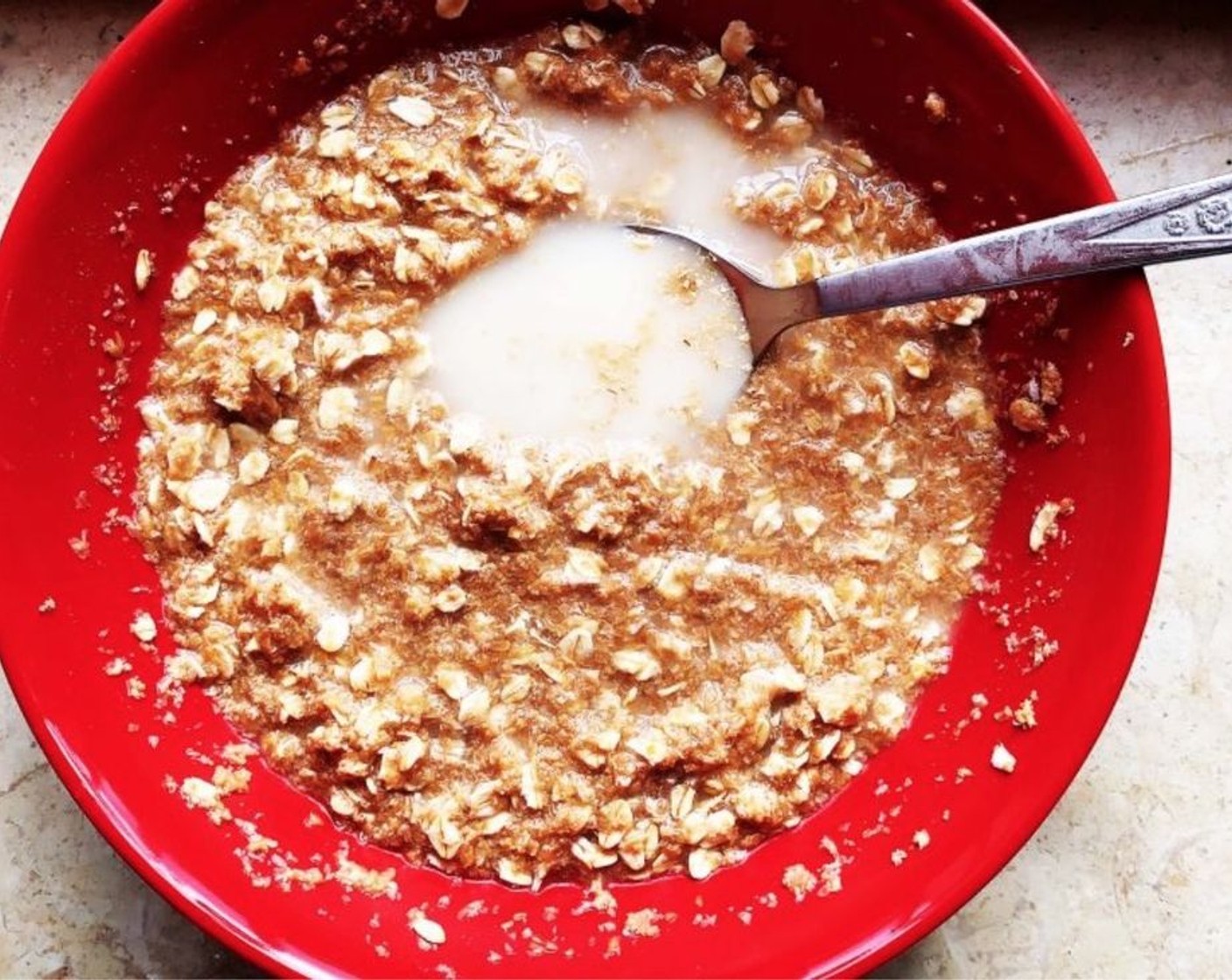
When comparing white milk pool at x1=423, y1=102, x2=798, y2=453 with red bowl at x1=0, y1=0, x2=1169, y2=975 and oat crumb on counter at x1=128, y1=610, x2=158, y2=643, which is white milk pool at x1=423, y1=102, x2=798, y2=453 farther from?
oat crumb on counter at x1=128, y1=610, x2=158, y2=643

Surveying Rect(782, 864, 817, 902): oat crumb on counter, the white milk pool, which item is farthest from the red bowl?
the white milk pool

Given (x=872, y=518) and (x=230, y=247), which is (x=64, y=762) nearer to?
(x=230, y=247)

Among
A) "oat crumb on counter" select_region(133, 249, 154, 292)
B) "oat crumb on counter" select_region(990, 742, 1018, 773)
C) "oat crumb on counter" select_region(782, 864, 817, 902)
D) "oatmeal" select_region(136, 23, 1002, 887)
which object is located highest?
"oat crumb on counter" select_region(133, 249, 154, 292)

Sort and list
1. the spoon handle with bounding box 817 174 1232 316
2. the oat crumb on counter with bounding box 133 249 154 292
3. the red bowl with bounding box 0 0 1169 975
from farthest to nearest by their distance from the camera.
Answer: the oat crumb on counter with bounding box 133 249 154 292
the red bowl with bounding box 0 0 1169 975
the spoon handle with bounding box 817 174 1232 316

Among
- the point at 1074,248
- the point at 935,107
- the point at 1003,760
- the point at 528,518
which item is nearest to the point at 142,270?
the point at 528,518

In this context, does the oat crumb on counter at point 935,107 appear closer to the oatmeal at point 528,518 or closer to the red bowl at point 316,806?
the red bowl at point 316,806

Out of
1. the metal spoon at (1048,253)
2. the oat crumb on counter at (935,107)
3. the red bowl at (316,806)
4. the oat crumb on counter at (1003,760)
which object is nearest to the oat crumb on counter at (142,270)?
the red bowl at (316,806)

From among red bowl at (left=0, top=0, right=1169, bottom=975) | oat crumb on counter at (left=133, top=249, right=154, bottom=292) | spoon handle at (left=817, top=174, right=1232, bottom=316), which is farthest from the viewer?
oat crumb on counter at (left=133, top=249, right=154, bottom=292)

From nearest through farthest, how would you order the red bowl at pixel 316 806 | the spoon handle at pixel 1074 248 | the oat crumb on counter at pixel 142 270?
1. the spoon handle at pixel 1074 248
2. the red bowl at pixel 316 806
3. the oat crumb on counter at pixel 142 270
